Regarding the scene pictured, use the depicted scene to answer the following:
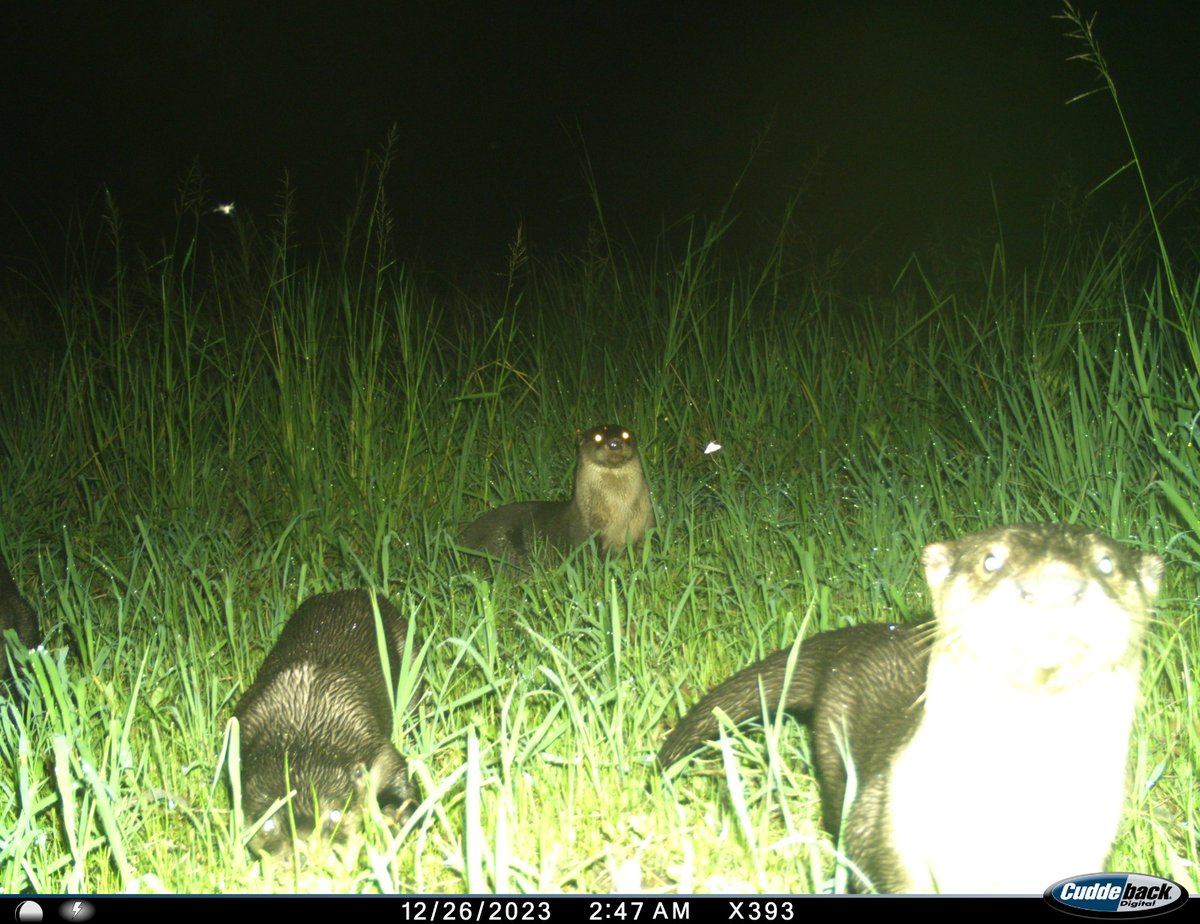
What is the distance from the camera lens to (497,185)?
18484 mm

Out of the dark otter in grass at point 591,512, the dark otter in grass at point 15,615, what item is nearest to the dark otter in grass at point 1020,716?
the dark otter in grass at point 15,615

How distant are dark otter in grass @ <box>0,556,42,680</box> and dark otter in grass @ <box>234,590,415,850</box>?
0.64m

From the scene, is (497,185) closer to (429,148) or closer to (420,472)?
(429,148)

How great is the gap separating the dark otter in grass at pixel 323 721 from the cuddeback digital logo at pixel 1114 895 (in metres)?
1.18

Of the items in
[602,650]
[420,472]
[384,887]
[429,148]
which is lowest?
[384,887]

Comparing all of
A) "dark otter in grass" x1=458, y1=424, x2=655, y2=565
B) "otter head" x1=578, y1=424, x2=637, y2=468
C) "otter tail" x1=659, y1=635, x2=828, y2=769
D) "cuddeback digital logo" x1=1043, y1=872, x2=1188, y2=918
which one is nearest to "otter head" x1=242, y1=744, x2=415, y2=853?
"otter tail" x1=659, y1=635, x2=828, y2=769

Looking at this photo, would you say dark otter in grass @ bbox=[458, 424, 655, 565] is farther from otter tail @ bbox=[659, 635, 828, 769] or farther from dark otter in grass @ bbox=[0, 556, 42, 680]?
otter tail @ bbox=[659, 635, 828, 769]

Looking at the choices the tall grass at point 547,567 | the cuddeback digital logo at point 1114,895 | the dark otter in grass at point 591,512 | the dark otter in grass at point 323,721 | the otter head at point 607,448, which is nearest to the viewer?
the cuddeback digital logo at point 1114,895

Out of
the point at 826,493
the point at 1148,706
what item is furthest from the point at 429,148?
the point at 1148,706

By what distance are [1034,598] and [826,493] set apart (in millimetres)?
2807

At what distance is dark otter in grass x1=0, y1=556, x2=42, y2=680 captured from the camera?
3.09m

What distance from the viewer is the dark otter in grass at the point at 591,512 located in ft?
15.3

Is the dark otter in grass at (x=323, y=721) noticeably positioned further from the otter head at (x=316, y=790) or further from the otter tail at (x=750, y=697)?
the otter tail at (x=750, y=697)

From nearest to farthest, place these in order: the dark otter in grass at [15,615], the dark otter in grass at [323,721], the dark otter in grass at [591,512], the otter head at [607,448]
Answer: the dark otter in grass at [323,721], the dark otter in grass at [15,615], the dark otter in grass at [591,512], the otter head at [607,448]
